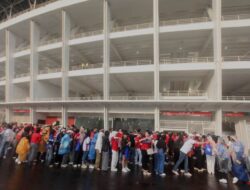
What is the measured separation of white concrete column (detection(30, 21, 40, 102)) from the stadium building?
124mm

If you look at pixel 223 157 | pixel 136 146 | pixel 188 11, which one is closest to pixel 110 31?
pixel 188 11

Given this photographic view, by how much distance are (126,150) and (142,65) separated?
11059mm

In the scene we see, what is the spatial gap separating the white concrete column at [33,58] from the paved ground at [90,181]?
15.7m

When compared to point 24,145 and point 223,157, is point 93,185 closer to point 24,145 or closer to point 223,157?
point 24,145

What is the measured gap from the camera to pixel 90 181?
766 centimetres

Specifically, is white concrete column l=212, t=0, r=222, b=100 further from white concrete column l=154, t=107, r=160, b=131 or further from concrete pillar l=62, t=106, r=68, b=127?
concrete pillar l=62, t=106, r=68, b=127

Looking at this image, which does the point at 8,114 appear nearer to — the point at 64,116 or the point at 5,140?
the point at 64,116

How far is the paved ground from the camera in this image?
23.1 ft

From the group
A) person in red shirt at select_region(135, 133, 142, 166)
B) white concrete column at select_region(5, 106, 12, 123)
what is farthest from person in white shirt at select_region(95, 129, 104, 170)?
white concrete column at select_region(5, 106, 12, 123)

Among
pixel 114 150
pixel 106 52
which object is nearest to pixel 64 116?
pixel 106 52

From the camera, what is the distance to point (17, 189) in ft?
21.5

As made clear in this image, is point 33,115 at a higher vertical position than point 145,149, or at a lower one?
higher

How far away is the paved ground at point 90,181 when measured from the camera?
277 inches

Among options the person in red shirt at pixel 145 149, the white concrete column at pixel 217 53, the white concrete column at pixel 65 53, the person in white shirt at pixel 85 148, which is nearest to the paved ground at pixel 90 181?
the person in red shirt at pixel 145 149
